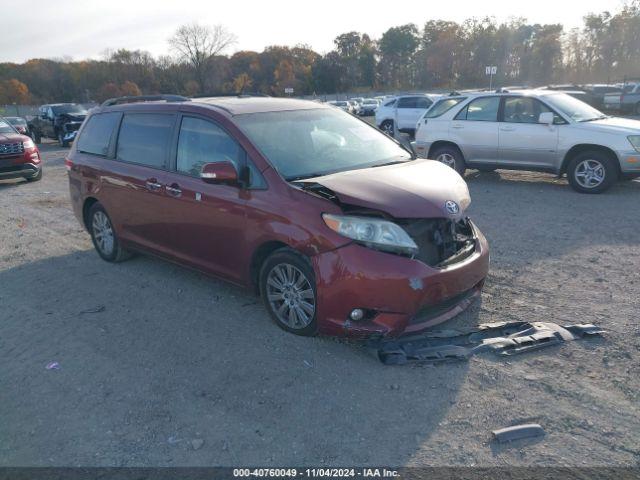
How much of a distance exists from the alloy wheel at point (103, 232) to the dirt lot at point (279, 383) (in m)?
0.54

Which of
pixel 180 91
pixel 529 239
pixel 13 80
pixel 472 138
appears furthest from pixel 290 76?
pixel 529 239

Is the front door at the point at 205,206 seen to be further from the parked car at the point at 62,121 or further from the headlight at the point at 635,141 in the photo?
the parked car at the point at 62,121

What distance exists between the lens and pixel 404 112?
71.9 ft

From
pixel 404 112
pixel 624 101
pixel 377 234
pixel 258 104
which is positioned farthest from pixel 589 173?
pixel 624 101

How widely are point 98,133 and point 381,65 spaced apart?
83418 millimetres

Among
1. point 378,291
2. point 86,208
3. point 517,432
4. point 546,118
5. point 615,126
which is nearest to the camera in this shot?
point 517,432

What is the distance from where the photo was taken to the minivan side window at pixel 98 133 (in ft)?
20.9

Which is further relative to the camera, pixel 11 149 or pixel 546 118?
pixel 11 149

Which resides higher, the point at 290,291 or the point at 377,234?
the point at 377,234

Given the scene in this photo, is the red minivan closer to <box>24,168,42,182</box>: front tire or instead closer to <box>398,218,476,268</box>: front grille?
<box>398,218,476,268</box>: front grille

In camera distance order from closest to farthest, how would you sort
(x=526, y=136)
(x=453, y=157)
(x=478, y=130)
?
(x=526, y=136) < (x=478, y=130) < (x=453, y=157)

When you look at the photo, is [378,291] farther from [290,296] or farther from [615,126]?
[615,126]

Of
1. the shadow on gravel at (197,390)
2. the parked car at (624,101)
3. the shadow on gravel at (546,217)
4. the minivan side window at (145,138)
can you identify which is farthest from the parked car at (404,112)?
the shadow on gravel at (197,390)

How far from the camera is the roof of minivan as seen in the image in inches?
200
